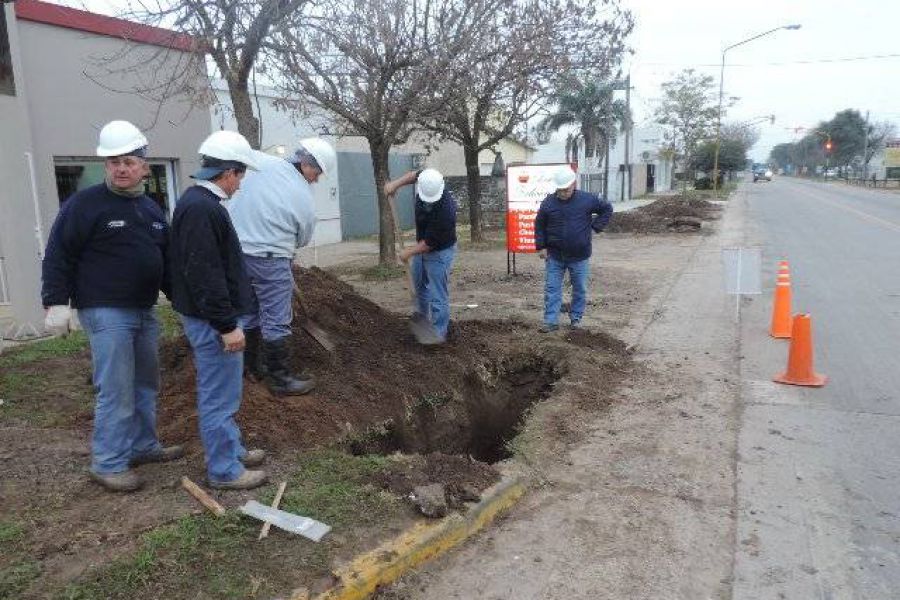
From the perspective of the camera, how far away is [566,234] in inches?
300

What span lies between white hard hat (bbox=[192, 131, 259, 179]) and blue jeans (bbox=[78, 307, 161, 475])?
34.0 inches

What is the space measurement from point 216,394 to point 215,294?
23.1 inches

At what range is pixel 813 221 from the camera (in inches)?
915

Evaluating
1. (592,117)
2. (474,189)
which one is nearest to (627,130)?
(592,117)

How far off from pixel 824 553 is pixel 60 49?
9866mm

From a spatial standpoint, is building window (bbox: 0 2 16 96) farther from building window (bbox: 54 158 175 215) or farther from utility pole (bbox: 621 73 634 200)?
utility pole (bbox: 621 73 634 200)

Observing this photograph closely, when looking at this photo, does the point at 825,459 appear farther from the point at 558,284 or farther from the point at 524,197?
the point at 524,197

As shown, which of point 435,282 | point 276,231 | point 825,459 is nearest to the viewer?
point 825,459

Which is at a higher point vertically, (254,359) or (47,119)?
(47,119)

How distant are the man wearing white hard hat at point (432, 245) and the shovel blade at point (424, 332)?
0.06 meters

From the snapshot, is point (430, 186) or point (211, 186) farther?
point (430, 186)

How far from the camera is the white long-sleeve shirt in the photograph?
4.63m

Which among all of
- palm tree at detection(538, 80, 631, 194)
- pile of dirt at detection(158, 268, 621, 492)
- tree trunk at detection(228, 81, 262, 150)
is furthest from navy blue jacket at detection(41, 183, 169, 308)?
palm tree at detection(538, 80, 631, 194)

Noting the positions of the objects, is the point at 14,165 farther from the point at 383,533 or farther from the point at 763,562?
the point at 763,562
